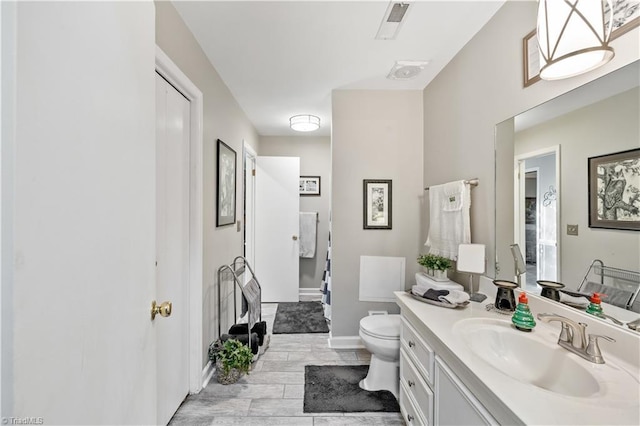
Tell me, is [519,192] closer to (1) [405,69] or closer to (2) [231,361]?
(1) [405,69]

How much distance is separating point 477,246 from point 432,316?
0.59 metres

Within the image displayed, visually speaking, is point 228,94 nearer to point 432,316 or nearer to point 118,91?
point 118,91

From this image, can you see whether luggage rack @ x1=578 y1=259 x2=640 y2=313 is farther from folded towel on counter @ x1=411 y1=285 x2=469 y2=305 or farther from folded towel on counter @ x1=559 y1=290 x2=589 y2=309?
folded towel on counter @ x1=411 y1=285 x2=469 y2=305

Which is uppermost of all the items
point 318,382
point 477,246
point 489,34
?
point 489,34

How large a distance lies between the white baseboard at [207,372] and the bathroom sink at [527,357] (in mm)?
1755

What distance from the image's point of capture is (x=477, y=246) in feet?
5.43

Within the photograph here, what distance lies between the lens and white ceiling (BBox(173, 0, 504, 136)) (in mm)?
1548

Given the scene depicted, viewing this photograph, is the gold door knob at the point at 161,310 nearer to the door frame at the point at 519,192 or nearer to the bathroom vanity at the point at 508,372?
the bathroom vanity at the point at 508,372

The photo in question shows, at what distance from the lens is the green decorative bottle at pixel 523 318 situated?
1.15 meters

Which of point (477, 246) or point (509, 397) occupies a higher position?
point (477, 246)

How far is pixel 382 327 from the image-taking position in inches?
76.6

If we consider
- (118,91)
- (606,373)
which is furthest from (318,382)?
(118,91)

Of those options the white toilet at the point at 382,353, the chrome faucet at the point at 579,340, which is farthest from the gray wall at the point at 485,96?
the white toilet at the point at 382,353

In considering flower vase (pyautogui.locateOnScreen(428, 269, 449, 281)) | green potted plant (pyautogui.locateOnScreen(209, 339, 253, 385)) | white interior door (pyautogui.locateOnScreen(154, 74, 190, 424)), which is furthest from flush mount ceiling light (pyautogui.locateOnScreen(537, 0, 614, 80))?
green potted plant (pyautogui.locateOnScreen(209, 339, 253, 385))
